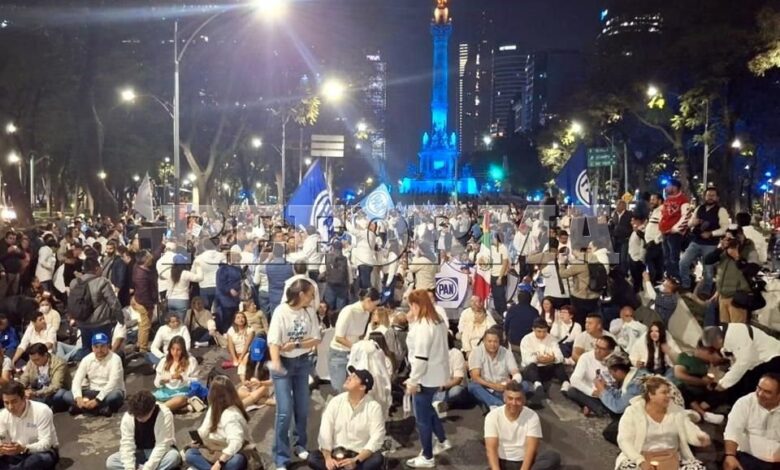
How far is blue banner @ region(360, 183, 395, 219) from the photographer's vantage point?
60.8 feet

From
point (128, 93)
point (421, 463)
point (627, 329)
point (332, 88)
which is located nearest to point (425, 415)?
point (421, 463)

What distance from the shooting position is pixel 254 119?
31859 mm

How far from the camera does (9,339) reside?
36.8 feet

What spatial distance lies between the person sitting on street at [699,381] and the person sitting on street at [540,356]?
5.16 feet

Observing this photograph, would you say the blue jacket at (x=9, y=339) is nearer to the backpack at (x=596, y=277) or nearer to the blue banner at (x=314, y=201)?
the blue banner at (x=314, y=201)

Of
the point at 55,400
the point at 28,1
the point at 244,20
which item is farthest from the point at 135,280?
the point at 244,20

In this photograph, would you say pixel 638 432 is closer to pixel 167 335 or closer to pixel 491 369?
pixel 491 369

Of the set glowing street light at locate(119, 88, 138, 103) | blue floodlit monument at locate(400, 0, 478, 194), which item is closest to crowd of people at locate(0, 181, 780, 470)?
glowing street light at locate(119, 88, 138, 103)

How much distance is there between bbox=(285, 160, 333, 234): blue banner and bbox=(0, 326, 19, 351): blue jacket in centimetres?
657

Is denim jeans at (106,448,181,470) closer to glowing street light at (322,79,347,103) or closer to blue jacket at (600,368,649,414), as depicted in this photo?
blue jacket at (600,368,649,414)

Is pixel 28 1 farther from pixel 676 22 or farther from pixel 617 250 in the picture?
pixel 676 22

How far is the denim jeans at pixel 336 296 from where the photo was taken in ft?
42.4

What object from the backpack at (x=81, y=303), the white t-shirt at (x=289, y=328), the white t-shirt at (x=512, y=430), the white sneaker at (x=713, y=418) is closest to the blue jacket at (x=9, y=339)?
the backpack at (x=81, y=303)

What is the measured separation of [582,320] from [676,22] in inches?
781
